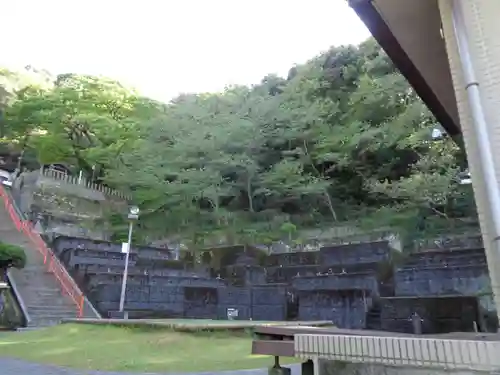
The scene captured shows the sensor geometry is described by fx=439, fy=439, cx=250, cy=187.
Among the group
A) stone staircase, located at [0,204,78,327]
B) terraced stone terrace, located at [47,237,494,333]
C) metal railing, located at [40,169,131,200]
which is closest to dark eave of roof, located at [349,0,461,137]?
terraced stone terrace, located at [47,237,494,333]

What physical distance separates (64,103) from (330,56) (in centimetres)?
1905

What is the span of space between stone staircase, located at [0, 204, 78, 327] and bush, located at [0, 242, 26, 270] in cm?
64

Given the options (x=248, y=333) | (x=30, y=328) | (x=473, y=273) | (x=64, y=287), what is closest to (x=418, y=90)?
(x=248, y=333)

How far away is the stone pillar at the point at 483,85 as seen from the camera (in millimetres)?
2443

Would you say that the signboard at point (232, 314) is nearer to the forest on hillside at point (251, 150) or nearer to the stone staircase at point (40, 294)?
the stone staircase at point (40, 294)

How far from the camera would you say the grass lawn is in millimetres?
7043

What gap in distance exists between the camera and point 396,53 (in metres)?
3.89

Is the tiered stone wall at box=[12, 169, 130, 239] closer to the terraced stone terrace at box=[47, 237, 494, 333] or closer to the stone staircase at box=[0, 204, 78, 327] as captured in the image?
the terraced stone terrace at box=[47, 237, 494, 333]

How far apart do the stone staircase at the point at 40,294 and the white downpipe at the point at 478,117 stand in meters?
13.6

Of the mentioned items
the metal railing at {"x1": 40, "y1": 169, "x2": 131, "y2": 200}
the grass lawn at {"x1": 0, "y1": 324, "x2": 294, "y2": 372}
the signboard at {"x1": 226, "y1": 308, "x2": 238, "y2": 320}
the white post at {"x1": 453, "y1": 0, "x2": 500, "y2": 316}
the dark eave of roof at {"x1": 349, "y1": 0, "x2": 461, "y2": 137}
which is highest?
the metal railing at {"x1": 40, "y1": 169, "x2": 131, "y2": 200}

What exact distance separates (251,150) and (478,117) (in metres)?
24.0

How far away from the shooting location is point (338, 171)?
28.5m

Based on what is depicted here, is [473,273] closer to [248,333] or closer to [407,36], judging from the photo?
[248,333]

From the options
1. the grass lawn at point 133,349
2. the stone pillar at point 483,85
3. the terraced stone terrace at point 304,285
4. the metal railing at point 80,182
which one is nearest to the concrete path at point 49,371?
the grass lawn at point 133,349
